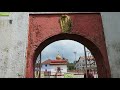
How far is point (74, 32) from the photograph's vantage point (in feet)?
28.5

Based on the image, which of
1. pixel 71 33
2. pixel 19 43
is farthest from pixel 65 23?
pixel 19 43

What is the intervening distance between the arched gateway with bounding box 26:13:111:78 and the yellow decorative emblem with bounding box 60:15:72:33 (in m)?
0.06

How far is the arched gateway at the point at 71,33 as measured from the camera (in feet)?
27.7

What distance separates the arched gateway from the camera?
332 inches

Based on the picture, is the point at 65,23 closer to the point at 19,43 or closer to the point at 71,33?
the point at 71,33

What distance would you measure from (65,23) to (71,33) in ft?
A: 1.61

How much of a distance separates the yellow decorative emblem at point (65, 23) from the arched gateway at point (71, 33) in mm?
60

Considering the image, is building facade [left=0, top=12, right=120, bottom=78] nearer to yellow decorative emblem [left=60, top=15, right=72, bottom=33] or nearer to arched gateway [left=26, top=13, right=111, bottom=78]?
arched gateway [left=26, top=13, right=111, bottom=78]

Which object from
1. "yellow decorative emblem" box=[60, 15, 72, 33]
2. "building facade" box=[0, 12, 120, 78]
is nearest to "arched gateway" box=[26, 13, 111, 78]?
"yellow decorative emblem" box=[60, 15, 72, 33]

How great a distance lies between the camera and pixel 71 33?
8.66m
